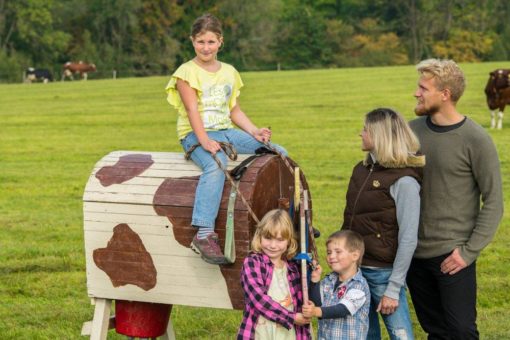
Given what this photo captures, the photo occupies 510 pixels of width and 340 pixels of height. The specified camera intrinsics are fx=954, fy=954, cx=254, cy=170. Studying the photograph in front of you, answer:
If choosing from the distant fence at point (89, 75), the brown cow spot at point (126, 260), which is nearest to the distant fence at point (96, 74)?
the distant fence at point (89, 75)

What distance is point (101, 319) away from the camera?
6266 mm

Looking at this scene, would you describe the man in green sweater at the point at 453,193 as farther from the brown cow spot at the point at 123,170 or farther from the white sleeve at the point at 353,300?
the brown cow spot at the point at 123,170

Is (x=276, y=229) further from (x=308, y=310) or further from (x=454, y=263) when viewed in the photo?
(x=454, y=263)

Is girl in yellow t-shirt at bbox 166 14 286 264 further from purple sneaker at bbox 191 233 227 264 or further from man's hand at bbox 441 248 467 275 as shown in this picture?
man's hand at bbox 441 248 467 275

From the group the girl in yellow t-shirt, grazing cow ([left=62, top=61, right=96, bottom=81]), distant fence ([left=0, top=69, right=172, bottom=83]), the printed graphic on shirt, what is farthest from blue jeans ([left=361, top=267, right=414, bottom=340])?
grazing cow ([left=62, top=61, right=96, bottom=81])

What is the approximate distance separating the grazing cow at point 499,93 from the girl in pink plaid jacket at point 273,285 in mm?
19198

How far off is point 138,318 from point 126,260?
53 cm

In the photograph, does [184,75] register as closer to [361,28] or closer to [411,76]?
[411,76]

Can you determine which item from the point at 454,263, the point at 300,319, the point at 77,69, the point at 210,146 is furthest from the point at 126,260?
the point at 77,69

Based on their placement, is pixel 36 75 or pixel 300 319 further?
pixel 36 75

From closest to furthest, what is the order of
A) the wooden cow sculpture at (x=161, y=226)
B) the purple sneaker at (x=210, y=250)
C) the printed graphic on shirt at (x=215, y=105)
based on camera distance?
Answer: the purple sneaker at (x=210, y=250)
the wooden cow sculpture at (x=161, y=226)
the printed graphic on shirt at (x=215, y=105)

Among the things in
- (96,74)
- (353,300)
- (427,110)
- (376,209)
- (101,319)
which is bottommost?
(96,74)

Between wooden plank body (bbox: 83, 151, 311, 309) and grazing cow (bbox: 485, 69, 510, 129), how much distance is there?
18.6 m

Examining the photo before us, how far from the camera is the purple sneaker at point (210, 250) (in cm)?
546
